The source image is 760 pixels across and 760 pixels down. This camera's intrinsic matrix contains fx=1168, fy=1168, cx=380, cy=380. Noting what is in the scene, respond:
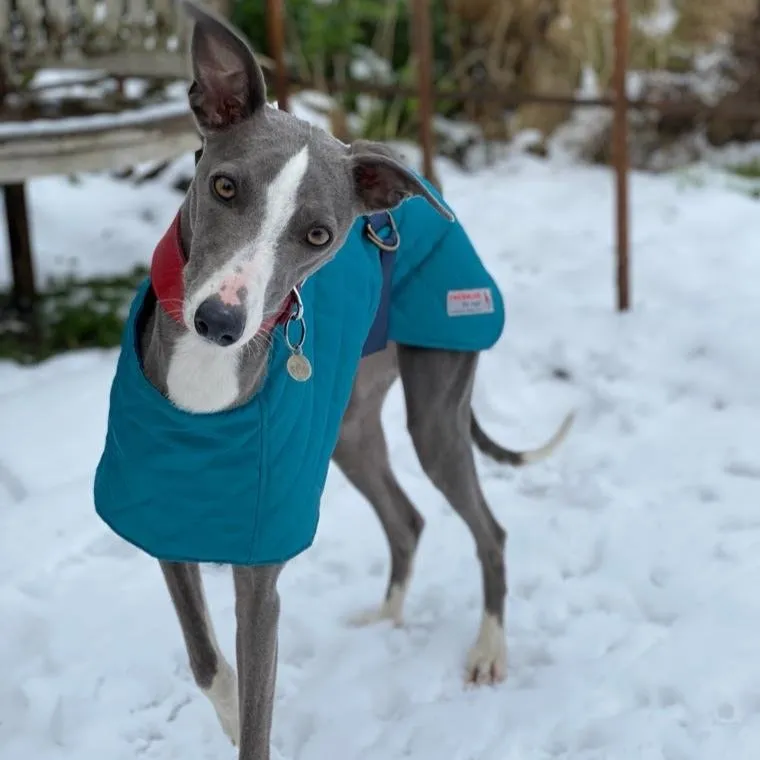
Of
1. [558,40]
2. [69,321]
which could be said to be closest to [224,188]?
[69,321]

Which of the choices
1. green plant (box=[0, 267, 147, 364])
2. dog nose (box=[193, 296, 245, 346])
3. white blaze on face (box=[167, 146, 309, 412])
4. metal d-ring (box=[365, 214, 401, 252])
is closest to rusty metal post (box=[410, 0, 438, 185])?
green plant (box=[0, 267, 147, 364])

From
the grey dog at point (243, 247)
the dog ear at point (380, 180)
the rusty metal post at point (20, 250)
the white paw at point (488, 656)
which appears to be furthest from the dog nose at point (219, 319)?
the rusty metal post at point (20, 250)

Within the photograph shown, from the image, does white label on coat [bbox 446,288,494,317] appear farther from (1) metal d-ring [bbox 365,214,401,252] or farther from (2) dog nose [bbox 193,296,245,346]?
(2) dog nose [bbox 193,296,245,346]

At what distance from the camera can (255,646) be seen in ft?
7.16

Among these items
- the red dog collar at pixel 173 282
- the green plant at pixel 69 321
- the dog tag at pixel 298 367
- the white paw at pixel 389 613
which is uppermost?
the red dog collar at pixel 173 282

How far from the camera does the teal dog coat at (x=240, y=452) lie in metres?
2.05

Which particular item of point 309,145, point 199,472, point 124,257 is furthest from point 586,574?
point 124,257

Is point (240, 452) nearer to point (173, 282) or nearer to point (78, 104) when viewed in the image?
point (173, 282)

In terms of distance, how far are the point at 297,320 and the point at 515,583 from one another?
1.35m

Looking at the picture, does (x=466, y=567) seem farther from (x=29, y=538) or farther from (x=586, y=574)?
(x=29, y=538)

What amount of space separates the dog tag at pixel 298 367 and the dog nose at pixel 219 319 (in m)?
0.31

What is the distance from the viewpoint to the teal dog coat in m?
2.05

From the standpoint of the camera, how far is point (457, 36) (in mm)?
7844

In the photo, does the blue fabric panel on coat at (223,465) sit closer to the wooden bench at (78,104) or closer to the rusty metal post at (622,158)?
the wooden bench at (78,104)
